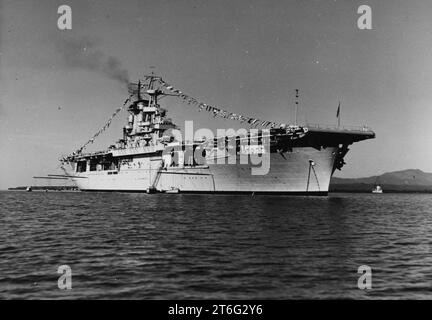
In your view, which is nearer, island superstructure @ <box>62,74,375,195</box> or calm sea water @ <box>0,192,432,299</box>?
calm sea water @ <box>0,192,432,299</box>

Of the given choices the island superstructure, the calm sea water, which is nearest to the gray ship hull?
the island superstructure

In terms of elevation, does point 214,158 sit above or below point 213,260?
above

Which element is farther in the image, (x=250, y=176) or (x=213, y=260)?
(x=250, y=176)

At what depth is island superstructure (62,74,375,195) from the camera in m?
36.7

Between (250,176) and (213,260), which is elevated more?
(250,176)

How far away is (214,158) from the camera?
4262 centimetres

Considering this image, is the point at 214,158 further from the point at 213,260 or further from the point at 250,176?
the point at 213,260

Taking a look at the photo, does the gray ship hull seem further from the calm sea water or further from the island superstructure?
the calm sea water

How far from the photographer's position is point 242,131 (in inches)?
1542

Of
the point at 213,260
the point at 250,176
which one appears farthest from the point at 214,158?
the point at 213,260

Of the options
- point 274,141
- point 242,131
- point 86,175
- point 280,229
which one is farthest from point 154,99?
point 280,229

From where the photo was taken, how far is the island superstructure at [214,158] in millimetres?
36719

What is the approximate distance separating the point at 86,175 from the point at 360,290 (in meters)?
64.6
